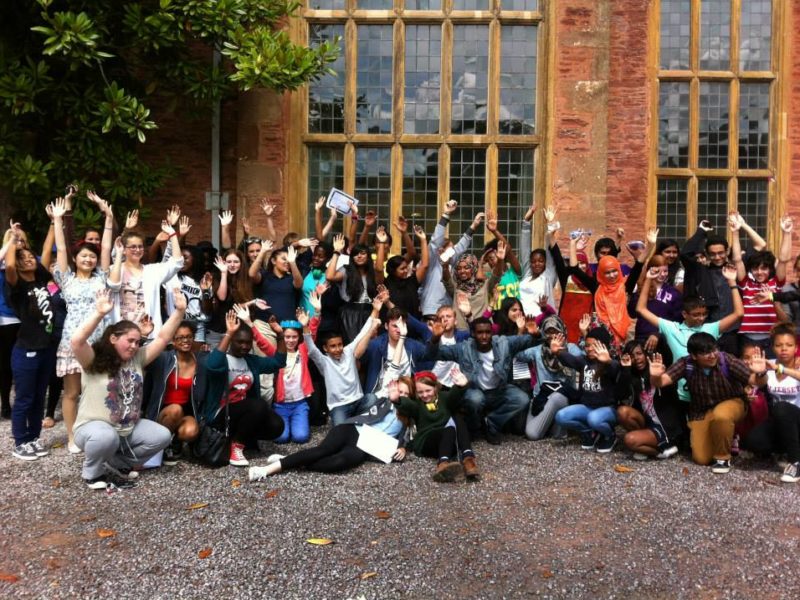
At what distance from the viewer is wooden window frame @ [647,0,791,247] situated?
32.9 feet

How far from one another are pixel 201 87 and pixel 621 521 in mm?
6833

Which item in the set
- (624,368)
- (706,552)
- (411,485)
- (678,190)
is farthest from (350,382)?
(678,190)

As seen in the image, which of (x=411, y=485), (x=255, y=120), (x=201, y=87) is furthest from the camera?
(x=255, y=120)

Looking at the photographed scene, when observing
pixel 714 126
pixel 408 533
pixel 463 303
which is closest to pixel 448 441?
pixel 408 533

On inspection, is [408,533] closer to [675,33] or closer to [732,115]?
[732,115]

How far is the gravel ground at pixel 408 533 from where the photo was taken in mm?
3953

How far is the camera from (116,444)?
5.48 metres

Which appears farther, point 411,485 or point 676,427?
point 676,427

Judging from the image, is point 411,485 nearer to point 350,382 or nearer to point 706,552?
point 350,382

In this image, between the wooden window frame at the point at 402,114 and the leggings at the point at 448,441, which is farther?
the wooden window frame at the point at 402,114

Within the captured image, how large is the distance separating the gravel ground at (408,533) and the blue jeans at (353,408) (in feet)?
2.75

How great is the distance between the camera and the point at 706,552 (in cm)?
434

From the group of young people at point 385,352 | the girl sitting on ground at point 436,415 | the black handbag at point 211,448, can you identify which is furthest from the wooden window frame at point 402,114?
the black handbag at point 211,448

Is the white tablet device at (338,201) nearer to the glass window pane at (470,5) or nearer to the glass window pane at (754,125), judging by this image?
the glass window pane at (470,5)
